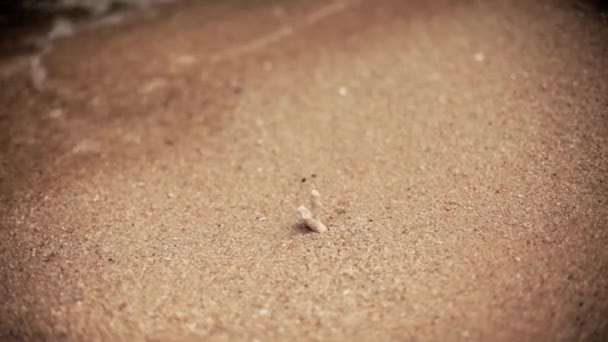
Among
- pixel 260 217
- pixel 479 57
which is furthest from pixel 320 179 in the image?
pixel 479 57

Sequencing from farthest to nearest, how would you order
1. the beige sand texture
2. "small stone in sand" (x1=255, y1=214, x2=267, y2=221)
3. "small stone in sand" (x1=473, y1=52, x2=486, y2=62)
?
"small stone in sand" (x1=473, y1=52, x2=486, y2=62), "small stone in sand" (x1=255, y1=214, x2=267, y2=221), the beige sand texture

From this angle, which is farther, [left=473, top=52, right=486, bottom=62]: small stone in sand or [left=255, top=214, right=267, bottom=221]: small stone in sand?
[left=473, top=52, right=486, bottom=62]: small stone in sand

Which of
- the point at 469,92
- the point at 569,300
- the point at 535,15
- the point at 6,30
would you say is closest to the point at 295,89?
the point at 469,92

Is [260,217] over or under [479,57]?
under

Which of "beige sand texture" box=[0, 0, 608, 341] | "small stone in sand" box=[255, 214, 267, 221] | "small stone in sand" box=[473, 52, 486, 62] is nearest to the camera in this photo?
"beige sand texture" box=[0, 0, 608, 341]

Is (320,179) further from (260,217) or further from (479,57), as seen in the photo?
(479,57)

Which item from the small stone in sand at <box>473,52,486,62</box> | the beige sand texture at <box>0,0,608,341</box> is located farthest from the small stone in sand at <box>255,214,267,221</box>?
the small stone in sand at <box>473,52,486,62</box>

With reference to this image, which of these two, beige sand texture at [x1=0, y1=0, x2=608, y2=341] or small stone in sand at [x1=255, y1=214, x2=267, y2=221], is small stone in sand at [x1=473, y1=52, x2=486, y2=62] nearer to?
beige sand texture at [x1=0, y1=0, x2=608, y2=341]

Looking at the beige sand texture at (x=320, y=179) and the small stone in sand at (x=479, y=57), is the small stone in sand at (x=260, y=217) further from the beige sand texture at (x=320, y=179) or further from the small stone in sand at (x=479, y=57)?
the small stone in sand at (x=479, y=57)
